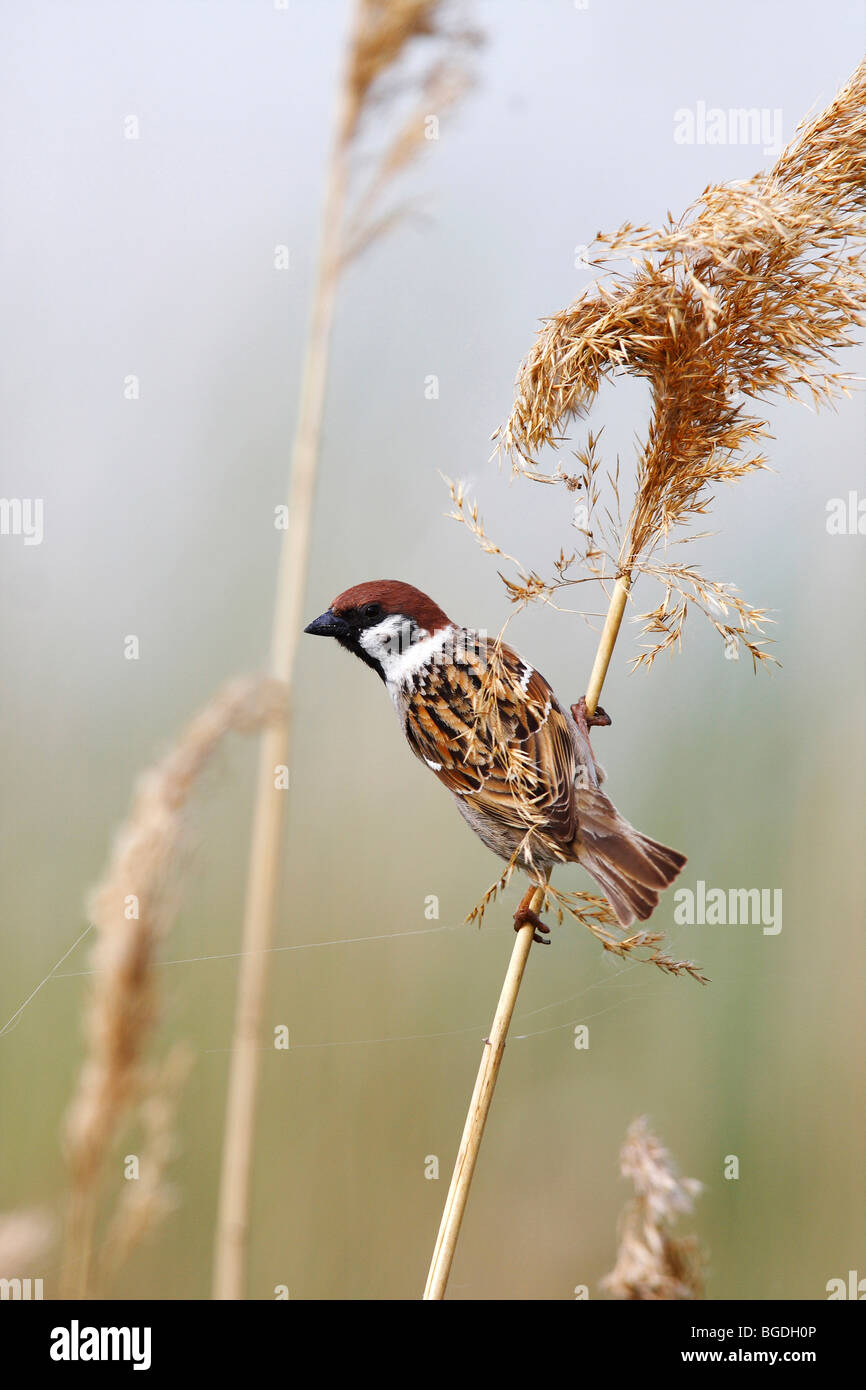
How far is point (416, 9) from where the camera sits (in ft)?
4.84

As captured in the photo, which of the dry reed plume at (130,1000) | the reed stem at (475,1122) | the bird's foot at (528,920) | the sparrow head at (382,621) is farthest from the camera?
→ the sparrow head at (382,621)

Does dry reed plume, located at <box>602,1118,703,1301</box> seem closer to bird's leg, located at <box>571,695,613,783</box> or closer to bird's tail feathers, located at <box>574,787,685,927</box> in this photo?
bird's tail feathers, located at <box>574,787,685,927</box>

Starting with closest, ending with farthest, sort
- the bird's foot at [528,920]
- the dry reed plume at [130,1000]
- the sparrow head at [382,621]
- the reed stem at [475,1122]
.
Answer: the dry reed plume at [130,1000], the reed stem at [475,1122], the bird's foot at [528,920], the sparrow head at [382,621]

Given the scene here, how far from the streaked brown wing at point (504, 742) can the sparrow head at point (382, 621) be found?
103 mm

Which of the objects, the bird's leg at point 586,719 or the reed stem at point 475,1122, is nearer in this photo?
the reed stem at point 475,1122

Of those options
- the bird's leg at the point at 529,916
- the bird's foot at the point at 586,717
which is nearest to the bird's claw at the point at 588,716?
the bird's foot at the point at 586,717

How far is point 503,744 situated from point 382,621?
45 cm

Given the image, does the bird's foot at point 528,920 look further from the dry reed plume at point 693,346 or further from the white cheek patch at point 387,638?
the white cheek patch at point 387,638

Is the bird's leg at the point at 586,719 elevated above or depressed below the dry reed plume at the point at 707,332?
below

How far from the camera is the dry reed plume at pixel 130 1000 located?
103 cm

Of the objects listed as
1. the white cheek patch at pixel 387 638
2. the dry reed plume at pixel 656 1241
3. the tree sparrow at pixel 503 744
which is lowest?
the dry reed plume at pixel 656 1241
